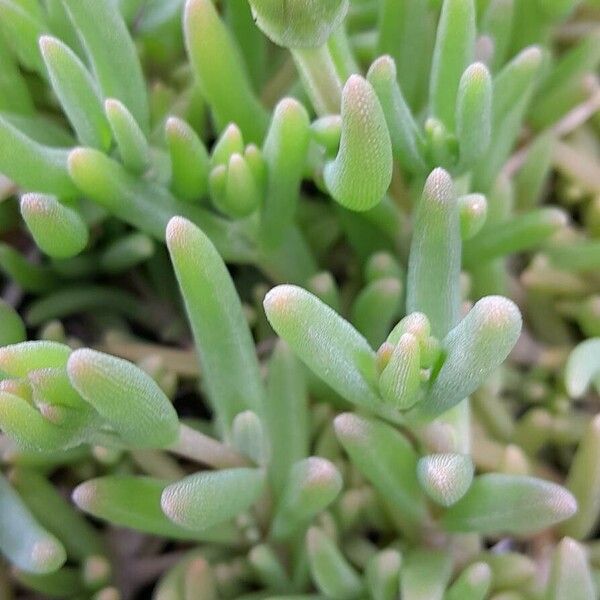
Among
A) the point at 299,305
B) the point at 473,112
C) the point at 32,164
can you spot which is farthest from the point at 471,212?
the point at 32,164

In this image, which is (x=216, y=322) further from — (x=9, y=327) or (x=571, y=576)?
(x=571, y=576)

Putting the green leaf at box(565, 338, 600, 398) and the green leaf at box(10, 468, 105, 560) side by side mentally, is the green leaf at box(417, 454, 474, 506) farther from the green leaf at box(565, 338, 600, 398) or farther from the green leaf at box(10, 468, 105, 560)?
the green leaf at box(10, 468, 105, 560)

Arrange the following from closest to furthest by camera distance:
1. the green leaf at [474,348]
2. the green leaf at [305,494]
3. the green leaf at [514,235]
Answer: the green leaf at [474,348], the green leaf at [305,494], the green leaf at [514,235]

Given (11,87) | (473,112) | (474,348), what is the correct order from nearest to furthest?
(474,348)
(473,112)
(11,87)

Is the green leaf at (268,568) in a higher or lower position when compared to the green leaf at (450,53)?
lower

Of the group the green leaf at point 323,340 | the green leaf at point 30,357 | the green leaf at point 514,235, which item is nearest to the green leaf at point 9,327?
the green leaf at point 30,357

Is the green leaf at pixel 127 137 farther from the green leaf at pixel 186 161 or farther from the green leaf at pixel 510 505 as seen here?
the green leaf at pixel 510 505

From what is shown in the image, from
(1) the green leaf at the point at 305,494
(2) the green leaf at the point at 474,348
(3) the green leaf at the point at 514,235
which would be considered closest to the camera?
(2) the green leaf at the point at 474,348
